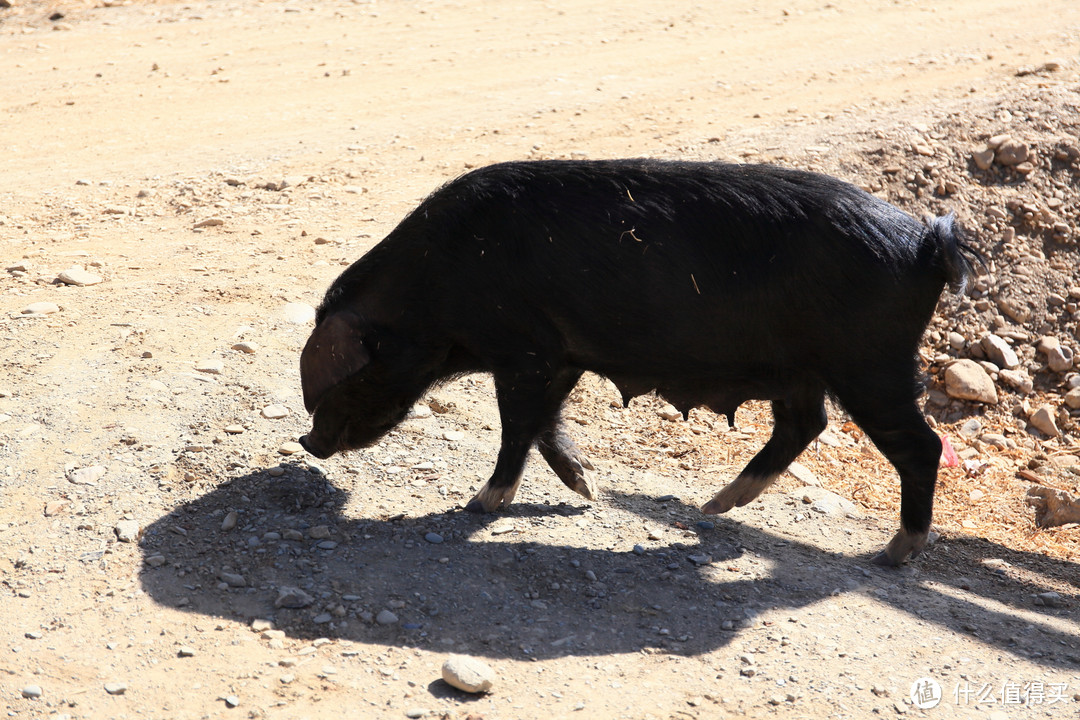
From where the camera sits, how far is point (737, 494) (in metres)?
4.76

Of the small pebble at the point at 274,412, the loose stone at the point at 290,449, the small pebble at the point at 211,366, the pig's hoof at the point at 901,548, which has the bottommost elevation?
the pig's hoof at the point at 901,548

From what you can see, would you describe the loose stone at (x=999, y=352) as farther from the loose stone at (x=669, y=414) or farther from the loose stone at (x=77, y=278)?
the loose stone at (x=77, y=278)

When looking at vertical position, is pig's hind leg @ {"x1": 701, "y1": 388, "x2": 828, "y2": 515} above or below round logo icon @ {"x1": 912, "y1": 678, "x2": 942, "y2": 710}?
above

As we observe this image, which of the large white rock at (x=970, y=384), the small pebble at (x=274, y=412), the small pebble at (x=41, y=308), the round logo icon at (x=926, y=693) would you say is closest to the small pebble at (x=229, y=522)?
the small pebble at (x=274, y=412)

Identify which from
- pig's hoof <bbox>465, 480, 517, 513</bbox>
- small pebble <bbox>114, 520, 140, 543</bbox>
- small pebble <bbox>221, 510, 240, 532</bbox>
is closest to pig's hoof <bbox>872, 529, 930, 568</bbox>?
pig's hoof <bbox>465, 480, 517, 513</bbox>

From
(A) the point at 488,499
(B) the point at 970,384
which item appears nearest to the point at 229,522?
(A) the point at 488,499

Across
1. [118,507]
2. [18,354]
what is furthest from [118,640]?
[18,354]

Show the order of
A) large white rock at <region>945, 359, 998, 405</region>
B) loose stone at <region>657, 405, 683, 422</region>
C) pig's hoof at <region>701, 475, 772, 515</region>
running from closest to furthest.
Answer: pig's hoof at <region>701, 475, 772, 515</region>
loose stone at <region>657, 405, 683, 422</region>
large white rock at <region>945, 359, 998, 405</region>

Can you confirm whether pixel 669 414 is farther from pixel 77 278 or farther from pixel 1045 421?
pixel 77 278

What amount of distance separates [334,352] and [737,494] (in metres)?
1.95

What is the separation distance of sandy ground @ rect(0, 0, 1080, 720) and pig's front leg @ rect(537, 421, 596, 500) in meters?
0.11

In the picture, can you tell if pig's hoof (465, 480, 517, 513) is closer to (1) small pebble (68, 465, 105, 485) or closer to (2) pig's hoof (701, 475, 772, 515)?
(2) pig's hoof (701, 475, 772, 515)

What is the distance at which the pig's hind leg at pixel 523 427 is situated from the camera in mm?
4238

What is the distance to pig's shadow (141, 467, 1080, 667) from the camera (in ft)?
12.3
